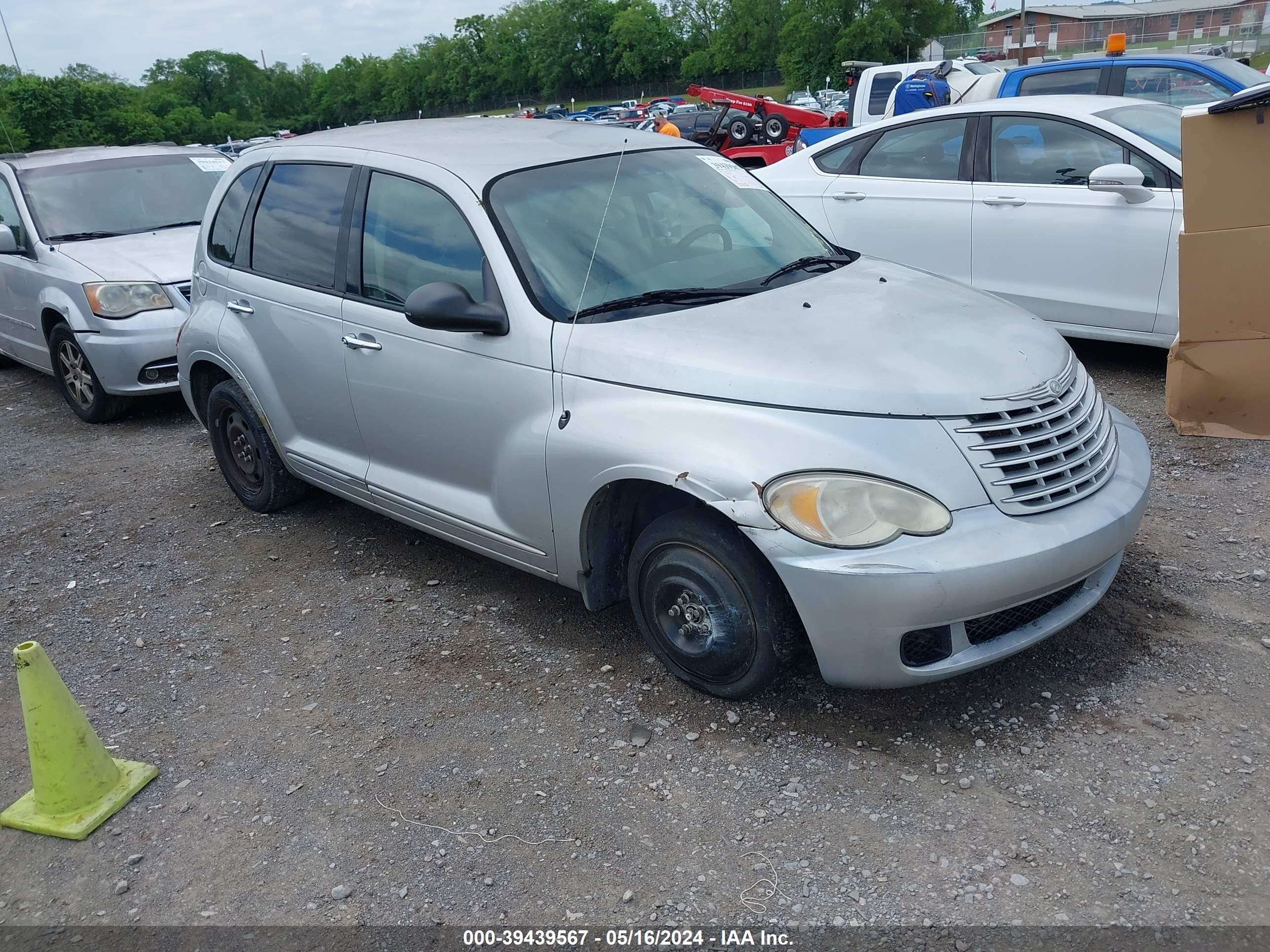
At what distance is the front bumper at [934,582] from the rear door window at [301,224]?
7.89ft

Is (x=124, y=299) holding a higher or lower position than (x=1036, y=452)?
higher

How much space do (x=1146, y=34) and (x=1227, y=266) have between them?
61.6 metres

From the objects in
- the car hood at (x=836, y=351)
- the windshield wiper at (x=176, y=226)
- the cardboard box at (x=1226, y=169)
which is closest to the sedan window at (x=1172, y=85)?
the cardboard box at (x=1226, y=169)

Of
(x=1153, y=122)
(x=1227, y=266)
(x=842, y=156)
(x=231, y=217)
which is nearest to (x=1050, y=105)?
(x=1153, y=122)

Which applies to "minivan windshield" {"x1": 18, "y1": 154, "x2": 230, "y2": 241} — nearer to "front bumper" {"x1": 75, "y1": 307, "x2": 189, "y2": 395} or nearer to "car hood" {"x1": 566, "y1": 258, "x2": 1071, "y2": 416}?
"front bumper" {"x1": 75, "y1": 307, "x2": 189, "y2": 395}

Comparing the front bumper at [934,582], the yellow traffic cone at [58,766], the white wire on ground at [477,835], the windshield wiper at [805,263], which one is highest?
the windshield wiper at [805,263]

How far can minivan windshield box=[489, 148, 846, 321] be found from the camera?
3566 mm

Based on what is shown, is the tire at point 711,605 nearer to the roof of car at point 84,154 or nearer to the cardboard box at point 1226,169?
the cardboard box at point 1226,169

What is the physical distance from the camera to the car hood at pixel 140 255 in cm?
695

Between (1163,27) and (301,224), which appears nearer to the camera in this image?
(301,224)

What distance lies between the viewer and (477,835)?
290cm

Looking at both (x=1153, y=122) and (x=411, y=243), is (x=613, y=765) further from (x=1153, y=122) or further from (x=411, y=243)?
(x=1153, y=122)

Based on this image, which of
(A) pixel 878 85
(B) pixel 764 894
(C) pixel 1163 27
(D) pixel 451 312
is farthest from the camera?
(C) pixel 1163 27

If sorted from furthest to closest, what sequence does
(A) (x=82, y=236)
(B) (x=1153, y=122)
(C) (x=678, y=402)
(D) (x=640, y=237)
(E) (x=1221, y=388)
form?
(A) (x=82, y=236), (B) (x=1153, y=122), (E) (x=1221, y=388), (D) (x=640, y=237), (C) (x=678, y=402)
